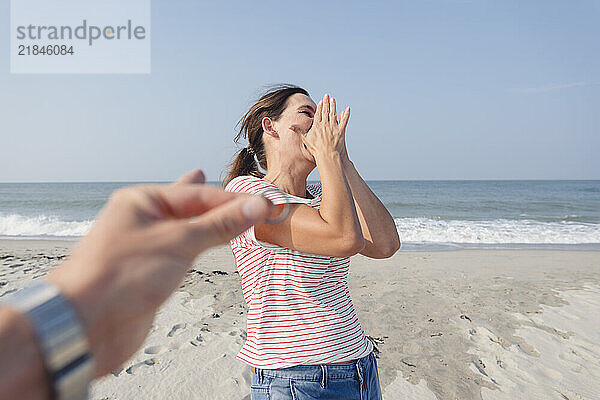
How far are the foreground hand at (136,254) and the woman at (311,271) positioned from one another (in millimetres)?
1075

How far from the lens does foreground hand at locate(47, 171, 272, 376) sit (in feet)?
1.77

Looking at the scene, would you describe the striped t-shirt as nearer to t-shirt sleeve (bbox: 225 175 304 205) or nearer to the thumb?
t-shirt sleeve (bbox: 225 175 304 205)

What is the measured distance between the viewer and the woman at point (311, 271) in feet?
5.90

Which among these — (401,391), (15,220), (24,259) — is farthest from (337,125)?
(15,220)

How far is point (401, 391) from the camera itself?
4.14m

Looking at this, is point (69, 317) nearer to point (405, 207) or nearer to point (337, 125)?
point (337, 125)

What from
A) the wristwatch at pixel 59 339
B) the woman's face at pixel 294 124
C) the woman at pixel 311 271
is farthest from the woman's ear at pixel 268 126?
the wristwatch at pixel 59 339

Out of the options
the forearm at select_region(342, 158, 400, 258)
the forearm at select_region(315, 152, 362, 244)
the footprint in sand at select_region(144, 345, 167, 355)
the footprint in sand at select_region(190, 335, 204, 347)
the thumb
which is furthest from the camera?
the footprint in sand at select_region(190, 335, 204, 347)

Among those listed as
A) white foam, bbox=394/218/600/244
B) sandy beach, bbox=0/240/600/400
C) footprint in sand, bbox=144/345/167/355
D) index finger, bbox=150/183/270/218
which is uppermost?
index finger, bbox=150/183/270/218

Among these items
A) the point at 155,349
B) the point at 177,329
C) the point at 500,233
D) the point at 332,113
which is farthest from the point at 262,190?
the point at 500,233

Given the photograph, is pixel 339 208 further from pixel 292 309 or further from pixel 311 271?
pixel 292 309

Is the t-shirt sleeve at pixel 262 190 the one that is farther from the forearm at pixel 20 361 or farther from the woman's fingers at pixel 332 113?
the forearm at pixel 20 361

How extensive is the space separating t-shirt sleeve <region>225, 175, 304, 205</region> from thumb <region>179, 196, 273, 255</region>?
44.7 inches

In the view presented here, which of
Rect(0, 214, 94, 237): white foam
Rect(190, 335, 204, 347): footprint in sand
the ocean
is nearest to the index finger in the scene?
Rect(190, 335, 204, 347): footprint in sand
